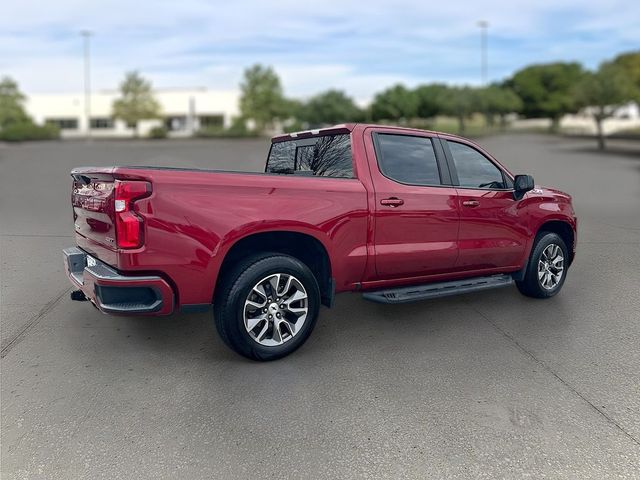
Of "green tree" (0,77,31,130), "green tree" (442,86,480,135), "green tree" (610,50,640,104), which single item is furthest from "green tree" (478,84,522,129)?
"green tree" (0,77,31,130)

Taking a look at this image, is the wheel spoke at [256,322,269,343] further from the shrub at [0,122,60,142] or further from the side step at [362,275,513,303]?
the shrub at [0,122,60,142]

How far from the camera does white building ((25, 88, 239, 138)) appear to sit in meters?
74.4

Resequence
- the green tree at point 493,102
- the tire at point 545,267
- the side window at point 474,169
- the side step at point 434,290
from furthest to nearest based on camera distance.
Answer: the green tree at point 493,102, the tire at point 545,267, the side window at point 474,169, the side step at point 434,290

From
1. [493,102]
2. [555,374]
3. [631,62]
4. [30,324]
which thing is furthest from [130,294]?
[631,62]

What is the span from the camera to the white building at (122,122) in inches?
2928

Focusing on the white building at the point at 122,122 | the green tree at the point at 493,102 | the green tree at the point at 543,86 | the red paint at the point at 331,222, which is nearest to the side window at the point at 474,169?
the red paint at the point at 331,222

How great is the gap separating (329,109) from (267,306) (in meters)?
68.4

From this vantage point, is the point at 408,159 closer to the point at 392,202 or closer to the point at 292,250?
the point at 392,202

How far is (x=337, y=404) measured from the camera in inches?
146

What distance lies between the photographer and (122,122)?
72.2 meters

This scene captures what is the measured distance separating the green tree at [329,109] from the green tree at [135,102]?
61.7 feet

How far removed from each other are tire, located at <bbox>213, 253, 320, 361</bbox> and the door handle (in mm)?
898

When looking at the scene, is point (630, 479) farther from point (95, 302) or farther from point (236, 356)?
point (95, 302)

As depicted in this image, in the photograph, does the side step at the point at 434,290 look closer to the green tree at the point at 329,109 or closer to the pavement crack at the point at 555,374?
the pavement crack at the point at 555,374
